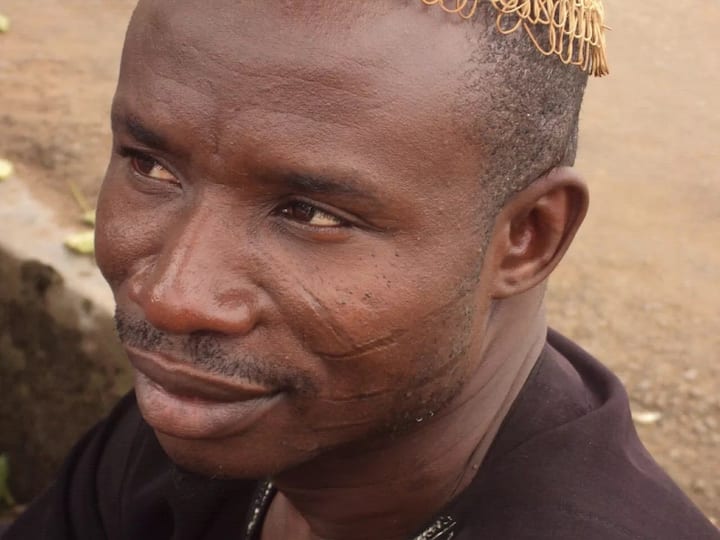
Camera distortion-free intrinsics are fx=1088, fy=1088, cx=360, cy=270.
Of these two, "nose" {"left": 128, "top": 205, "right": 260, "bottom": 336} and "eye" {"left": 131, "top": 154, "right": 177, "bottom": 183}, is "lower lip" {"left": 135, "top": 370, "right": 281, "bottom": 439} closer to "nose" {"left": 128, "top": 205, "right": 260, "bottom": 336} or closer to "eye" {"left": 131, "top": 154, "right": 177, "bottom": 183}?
"nose" {"left": 128, "top": 205, "right": 260, "bottom": 336}

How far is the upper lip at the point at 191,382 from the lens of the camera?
157 cm

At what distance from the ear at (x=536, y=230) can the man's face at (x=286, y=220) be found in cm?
9

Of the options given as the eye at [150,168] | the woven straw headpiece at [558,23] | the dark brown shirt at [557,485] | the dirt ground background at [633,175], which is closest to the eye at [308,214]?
the eye at [150,168]

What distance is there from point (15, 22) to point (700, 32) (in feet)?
17.0

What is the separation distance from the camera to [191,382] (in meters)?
1.58

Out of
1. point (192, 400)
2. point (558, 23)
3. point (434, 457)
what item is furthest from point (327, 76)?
point (434, 457)

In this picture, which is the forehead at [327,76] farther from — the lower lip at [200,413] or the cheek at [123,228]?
the lower lip at [200,413]

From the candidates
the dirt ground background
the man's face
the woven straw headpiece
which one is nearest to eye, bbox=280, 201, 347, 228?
the man's face

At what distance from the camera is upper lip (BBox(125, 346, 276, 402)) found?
1.57 m

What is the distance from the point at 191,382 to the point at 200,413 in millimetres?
55

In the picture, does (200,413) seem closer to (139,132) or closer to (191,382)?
(191,382)

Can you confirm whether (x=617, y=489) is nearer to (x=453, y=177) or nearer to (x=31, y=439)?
(x=453, y=177)

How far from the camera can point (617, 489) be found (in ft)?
5.89

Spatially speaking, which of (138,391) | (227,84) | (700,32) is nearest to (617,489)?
(138,391)
